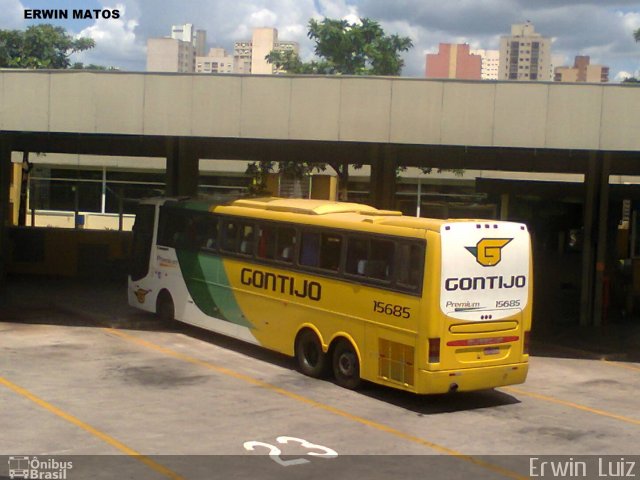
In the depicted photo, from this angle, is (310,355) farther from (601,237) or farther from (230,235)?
(601,237)

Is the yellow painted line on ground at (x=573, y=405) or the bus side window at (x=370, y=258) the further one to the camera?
the bus side window at (x=370, y=258)

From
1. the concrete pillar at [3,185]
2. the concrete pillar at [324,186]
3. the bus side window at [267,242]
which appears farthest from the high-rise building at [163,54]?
the bus side window at [267,242]

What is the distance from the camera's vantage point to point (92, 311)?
2184 cm

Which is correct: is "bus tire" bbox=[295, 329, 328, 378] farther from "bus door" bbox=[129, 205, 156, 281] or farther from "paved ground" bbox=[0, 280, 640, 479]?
"bus door" bbox=[129, 205, 156, 281]

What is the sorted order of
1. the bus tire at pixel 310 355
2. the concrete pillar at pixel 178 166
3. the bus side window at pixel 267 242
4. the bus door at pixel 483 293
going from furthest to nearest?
the concrete pillar at pixel 178 166 < the bus side window at pixel 267 242 < the bus tire at pixel 310 355 < the bus door at pixel 483 293

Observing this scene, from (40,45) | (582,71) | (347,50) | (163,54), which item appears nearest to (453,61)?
(582,71)

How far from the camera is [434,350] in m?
13.0

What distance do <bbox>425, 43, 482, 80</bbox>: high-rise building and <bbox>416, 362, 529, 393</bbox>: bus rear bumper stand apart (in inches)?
6584

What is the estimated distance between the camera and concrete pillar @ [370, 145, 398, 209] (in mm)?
21344

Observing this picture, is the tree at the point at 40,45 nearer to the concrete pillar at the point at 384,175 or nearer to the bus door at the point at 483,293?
the concrete pillar at the point at 384,175

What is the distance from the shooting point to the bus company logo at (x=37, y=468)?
31.1 feet

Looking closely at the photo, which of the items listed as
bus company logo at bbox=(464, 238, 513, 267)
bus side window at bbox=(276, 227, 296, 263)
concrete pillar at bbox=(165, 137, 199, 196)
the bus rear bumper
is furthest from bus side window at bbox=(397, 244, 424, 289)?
concrete pillar at bbox=(165, 137, 199, 196)

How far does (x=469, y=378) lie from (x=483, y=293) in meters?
1.29

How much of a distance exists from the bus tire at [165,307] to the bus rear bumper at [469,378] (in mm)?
8282
